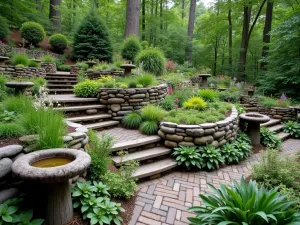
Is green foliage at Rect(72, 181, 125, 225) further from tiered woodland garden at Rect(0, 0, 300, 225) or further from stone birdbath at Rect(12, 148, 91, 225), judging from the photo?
stone birdbath at Rect(12, 148, 91, 225)

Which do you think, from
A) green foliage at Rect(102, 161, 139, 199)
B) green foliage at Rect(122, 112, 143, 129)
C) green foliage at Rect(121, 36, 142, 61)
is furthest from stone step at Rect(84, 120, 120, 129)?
green foliage at Rect(121, 36, 142, 61)

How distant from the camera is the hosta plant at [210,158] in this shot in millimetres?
3961

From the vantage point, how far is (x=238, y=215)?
81.2 inches

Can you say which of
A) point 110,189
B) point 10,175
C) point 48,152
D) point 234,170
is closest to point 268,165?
point 234,170

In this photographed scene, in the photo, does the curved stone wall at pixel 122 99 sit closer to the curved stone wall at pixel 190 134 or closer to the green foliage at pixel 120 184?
the curved stone wall at pixel 190 134

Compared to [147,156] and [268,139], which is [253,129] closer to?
[268,139]

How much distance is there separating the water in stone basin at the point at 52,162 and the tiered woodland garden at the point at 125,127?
0.04 ft

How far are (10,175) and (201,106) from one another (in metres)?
4.22

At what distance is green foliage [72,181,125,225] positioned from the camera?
2277 mm

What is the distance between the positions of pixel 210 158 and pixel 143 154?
1.32 metres

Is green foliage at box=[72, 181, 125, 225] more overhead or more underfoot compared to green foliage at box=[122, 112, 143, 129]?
more underfoot

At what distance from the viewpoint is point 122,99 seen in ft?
17.7

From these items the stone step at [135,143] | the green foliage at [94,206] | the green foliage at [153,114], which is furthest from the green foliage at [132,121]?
the green foliage at [94,206]

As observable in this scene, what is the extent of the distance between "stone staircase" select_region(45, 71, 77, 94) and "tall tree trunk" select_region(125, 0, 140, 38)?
3.61 meters
